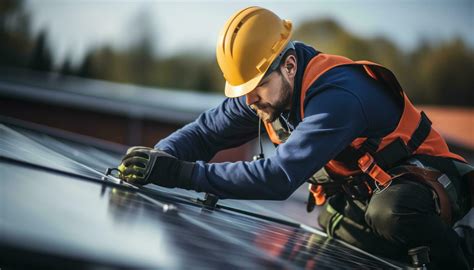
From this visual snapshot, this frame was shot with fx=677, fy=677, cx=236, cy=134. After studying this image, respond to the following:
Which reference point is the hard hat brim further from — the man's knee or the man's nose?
the man's knee

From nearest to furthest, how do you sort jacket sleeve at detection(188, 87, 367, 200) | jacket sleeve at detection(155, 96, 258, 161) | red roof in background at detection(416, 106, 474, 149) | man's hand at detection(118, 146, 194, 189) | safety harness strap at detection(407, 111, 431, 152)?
→ jacket sleeve at detection(188, 87, 367, 200) < man's hand at detection(118, 146, 194, 189) < safety harness strap at detection(407, 111, 431, 152) < jacket sleeve at detection(155, 96, 258, 161) < red roof in background at detection(416, 106, 474, 149)

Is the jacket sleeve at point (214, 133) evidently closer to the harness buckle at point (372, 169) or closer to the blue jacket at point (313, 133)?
the blue jacket at point (313, 133)

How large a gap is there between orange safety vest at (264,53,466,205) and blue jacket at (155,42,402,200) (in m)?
0.04

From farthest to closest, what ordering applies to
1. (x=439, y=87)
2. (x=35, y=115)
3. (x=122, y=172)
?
(x=439, y=87) < (x=35, y=115) < (x=122, y=172)

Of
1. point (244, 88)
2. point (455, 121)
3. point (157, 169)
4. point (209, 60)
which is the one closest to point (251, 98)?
point (244, 88)

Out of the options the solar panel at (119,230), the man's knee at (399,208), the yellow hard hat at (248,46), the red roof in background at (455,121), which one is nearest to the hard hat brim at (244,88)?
the yellow hard hat at (248,46)

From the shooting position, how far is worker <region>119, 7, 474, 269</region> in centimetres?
277

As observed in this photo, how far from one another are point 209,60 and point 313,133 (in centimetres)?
1761

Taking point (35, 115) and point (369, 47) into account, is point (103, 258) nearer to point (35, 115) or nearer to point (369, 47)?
point (35, 115)

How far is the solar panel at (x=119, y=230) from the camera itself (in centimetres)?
166

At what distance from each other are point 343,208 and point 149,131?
25.4 feet

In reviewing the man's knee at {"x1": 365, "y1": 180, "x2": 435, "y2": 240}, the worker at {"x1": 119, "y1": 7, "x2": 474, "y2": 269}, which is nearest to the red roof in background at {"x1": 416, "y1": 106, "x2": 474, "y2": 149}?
the worker at {"x1": 119, "y1": 7, "x2": 474, "y2": 269}

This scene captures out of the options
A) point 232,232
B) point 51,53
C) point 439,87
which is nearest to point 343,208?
point 232,232

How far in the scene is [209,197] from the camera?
118 inches
